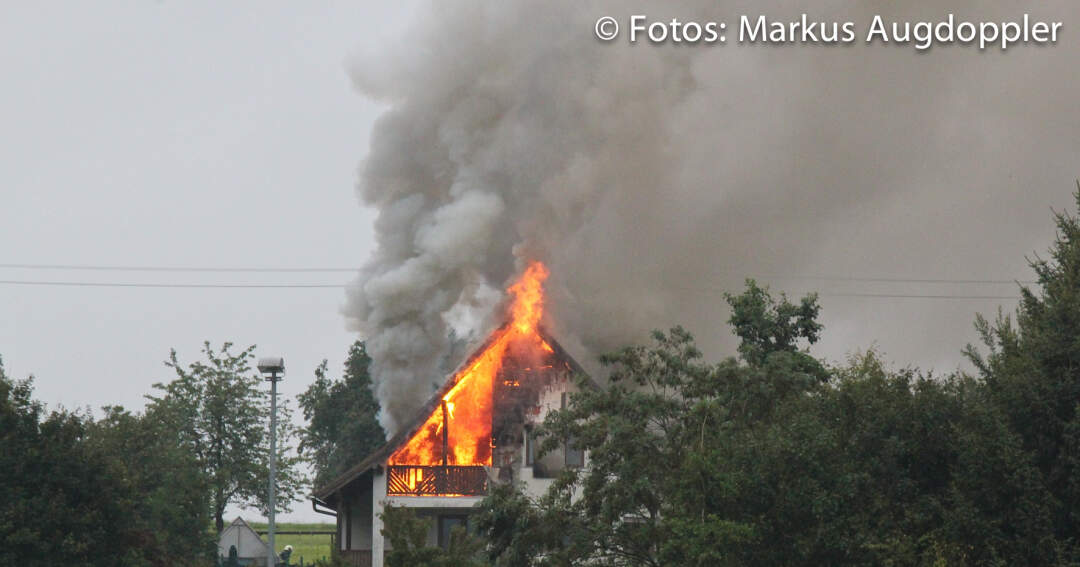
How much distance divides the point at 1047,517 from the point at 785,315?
567 inches

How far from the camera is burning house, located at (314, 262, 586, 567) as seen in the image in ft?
161

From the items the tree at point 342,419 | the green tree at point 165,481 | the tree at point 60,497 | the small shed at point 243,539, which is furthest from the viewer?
the tree at point 342,419

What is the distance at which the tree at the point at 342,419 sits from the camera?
8169 cm

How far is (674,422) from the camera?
118 ft

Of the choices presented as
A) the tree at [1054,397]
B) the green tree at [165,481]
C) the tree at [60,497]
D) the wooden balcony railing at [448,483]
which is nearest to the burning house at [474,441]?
the wooden balcony railing at [448,483]

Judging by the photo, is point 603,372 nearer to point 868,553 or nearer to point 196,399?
point 196,399

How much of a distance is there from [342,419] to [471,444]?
122 ft

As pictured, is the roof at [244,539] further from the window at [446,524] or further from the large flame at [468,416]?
the window at [446,524]

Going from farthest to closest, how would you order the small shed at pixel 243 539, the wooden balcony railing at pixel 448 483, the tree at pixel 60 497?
the wooden balcony railing at pixel 448 483, the small shed at pixel 243 539, the tree at pixel 60 497

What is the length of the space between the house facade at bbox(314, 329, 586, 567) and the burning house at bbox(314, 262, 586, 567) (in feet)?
0.11

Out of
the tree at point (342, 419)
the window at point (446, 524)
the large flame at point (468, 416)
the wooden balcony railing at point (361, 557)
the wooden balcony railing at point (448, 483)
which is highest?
the tree at point (342, 419)

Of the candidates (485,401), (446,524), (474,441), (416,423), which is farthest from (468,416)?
(446,524)

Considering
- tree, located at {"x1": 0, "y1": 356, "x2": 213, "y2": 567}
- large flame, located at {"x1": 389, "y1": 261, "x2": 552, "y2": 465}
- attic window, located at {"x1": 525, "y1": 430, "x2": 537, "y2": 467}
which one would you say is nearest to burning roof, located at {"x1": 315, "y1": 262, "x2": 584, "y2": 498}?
large flame, located at {"x1": 389, "y1": 261, "x2": 552, "y2": 465}

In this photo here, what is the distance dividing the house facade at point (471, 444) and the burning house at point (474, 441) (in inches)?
1.3
